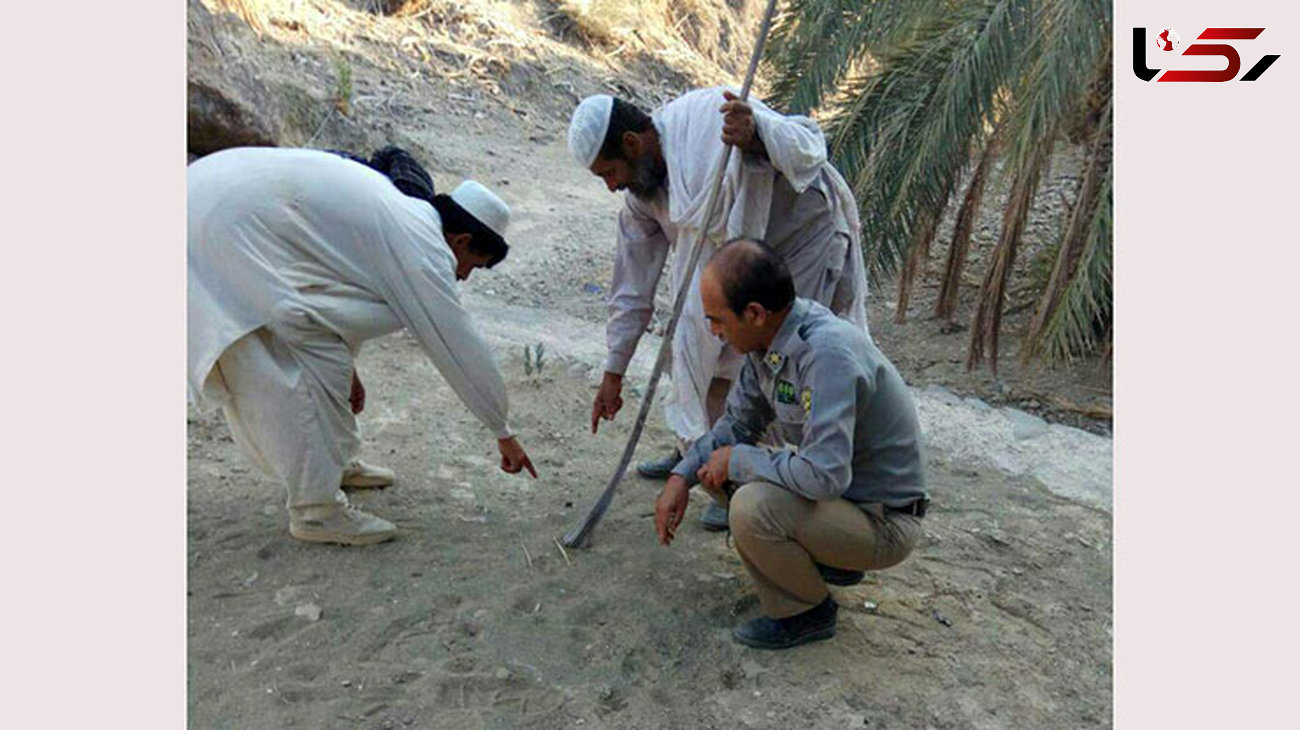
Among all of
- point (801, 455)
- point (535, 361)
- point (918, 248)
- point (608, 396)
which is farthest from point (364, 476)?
point (918, 248)

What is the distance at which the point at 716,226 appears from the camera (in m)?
3.30

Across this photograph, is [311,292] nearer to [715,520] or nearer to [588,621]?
[588,621]

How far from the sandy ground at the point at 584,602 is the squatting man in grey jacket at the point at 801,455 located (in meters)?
0.27

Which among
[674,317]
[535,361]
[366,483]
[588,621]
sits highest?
[674,317]

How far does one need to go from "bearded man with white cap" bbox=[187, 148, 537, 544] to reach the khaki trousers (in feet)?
2.81

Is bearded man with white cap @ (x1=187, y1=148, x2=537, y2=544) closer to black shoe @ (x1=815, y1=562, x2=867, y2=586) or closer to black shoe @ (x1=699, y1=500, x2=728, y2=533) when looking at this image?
black shoe @ (x1=699, y1=500, x2=728, y2=533)

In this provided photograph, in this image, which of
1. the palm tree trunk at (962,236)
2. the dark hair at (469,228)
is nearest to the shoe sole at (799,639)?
the dark hair at (469,228)

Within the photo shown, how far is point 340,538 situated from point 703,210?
146 cm

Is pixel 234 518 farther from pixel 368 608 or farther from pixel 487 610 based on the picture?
pixel 487 610

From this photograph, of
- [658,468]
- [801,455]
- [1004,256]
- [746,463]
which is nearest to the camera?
[801,455]

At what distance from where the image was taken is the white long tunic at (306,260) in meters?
3.08

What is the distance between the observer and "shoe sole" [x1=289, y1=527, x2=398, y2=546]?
3418 mm

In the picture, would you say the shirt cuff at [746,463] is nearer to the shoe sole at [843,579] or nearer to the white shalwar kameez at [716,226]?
the shoe sole at [843,579]

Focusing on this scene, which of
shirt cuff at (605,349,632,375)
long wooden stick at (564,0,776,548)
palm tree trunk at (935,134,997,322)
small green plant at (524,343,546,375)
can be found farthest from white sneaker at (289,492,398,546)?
palm tree trunk at (935,134,997,322)
